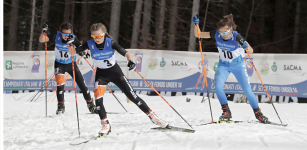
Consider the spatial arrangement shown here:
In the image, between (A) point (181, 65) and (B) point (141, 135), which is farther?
(A) point (181, 65)

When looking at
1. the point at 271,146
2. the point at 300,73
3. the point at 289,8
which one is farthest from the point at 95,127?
the point at 289,8

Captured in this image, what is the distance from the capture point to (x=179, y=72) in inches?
356

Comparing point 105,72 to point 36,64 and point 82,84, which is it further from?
point 36,64

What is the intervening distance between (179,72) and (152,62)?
0.93 metres

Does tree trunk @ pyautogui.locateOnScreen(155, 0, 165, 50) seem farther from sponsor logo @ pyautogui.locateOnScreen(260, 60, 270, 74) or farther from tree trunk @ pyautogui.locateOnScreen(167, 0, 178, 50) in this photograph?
sponsor logo @ pyautogui.locateOnScreen(260, 60, 270, 74)

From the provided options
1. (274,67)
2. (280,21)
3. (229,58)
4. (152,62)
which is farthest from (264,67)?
(280,21)

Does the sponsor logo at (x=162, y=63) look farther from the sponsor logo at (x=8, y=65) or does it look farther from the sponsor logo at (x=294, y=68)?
the sponsor logo at (x=8, y=65)

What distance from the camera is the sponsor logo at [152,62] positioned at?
9.20 meters

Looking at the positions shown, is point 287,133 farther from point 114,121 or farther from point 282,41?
point 282,41

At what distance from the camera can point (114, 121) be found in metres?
5.50

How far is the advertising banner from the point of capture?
836 cm

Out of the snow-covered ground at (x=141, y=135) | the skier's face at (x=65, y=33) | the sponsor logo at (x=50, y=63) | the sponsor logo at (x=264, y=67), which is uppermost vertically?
the skier's face at (x=65, y=33)

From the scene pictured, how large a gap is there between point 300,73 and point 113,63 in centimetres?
618

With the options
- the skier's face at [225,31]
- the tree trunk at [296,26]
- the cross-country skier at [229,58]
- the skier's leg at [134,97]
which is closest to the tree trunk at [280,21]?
the tree trunk at [296,26]
